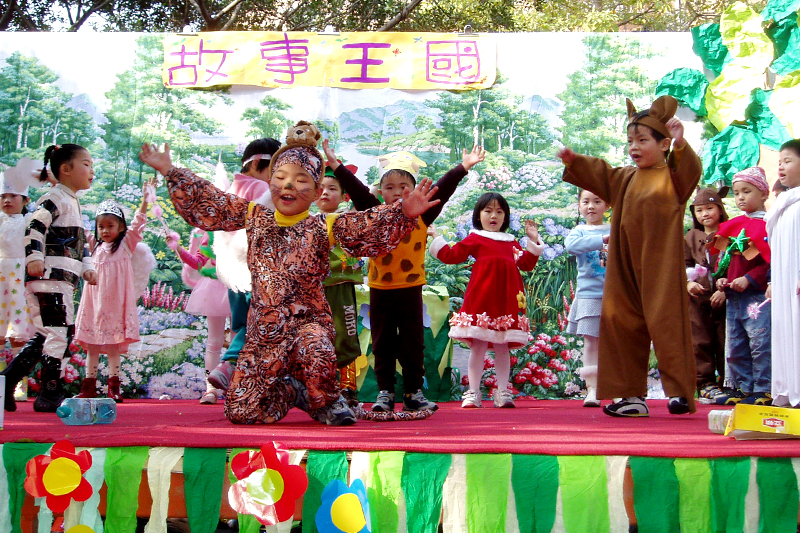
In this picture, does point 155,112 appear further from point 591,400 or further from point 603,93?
point 591,400

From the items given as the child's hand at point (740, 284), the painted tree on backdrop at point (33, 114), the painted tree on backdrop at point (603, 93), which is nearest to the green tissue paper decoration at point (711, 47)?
the painted tree on backdrop at point (603, 93)

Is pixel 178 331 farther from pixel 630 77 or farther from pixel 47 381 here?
pixel 630 77

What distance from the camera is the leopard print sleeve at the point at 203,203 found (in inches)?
133

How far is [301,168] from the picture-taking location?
136 inches

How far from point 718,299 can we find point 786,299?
5.04ft

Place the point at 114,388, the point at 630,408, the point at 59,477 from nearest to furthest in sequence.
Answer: the point at 59,477, the point at 630,408, the point at 114,388

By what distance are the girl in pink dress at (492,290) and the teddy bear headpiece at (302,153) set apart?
1.30 m

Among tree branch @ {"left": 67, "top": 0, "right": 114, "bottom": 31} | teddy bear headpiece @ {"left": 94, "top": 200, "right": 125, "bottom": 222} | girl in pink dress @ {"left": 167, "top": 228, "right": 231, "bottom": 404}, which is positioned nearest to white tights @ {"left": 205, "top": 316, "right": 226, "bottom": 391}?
girl in pink dress @ {"left": 167, "top": 228, "right": 231, "bottom": 404}

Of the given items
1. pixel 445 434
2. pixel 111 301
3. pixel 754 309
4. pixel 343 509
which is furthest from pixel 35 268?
pixel 754 309

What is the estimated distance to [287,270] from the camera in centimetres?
339

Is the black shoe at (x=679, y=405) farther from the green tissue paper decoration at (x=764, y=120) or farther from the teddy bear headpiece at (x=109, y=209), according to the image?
the teddy bear headpiece at (x=109, y=209)

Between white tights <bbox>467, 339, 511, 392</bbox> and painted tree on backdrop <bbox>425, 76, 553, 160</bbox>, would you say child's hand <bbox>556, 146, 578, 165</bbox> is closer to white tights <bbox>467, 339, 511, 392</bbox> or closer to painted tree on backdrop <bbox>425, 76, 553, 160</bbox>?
white tights <bbox>467, 339, 511, 392</bbox>

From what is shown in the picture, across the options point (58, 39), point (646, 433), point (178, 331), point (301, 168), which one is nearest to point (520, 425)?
point (646, 433)

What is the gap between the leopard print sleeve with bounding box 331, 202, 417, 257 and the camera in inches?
128
